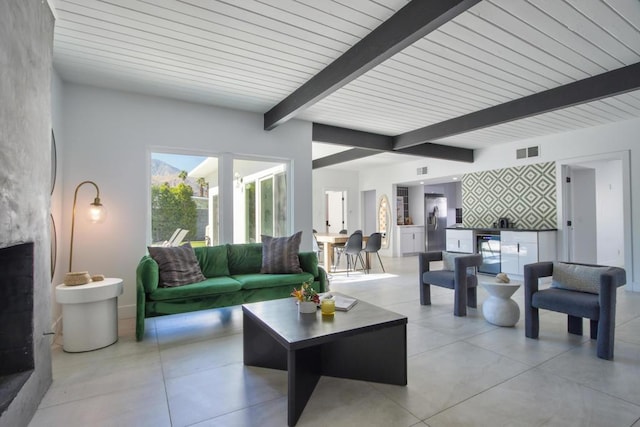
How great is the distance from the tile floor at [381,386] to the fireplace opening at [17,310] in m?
0.32

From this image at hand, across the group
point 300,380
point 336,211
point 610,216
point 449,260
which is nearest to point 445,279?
point 449,260

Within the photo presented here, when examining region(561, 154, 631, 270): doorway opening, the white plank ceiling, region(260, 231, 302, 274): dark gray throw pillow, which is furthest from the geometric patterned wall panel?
region(260, 231, 302, 274): dark gray throw pillow

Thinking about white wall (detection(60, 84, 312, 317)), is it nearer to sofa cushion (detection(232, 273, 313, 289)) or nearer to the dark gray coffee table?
sofa cushion (detection(232, 273, 313, 289))

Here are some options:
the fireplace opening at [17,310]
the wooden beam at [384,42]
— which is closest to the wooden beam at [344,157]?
the wooden beam at [384,42]

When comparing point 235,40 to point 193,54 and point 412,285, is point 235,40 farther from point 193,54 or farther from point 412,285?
point 412,285

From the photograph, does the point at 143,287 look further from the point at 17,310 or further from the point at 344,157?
the point at 344,157

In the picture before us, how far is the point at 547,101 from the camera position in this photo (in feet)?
12.1

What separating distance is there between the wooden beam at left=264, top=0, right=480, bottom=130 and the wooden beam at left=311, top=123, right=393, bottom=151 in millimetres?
1440

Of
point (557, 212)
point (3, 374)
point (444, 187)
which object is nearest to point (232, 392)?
point (3, 374)

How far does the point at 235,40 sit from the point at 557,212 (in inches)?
231

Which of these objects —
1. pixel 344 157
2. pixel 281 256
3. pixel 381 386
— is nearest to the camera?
pixel 381 386

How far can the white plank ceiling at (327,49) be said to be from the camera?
7.41ft

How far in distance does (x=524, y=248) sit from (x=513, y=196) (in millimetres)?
1203

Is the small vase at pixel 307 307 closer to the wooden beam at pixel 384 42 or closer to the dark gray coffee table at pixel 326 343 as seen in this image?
the dark gray coffee table at pixel 326 343
